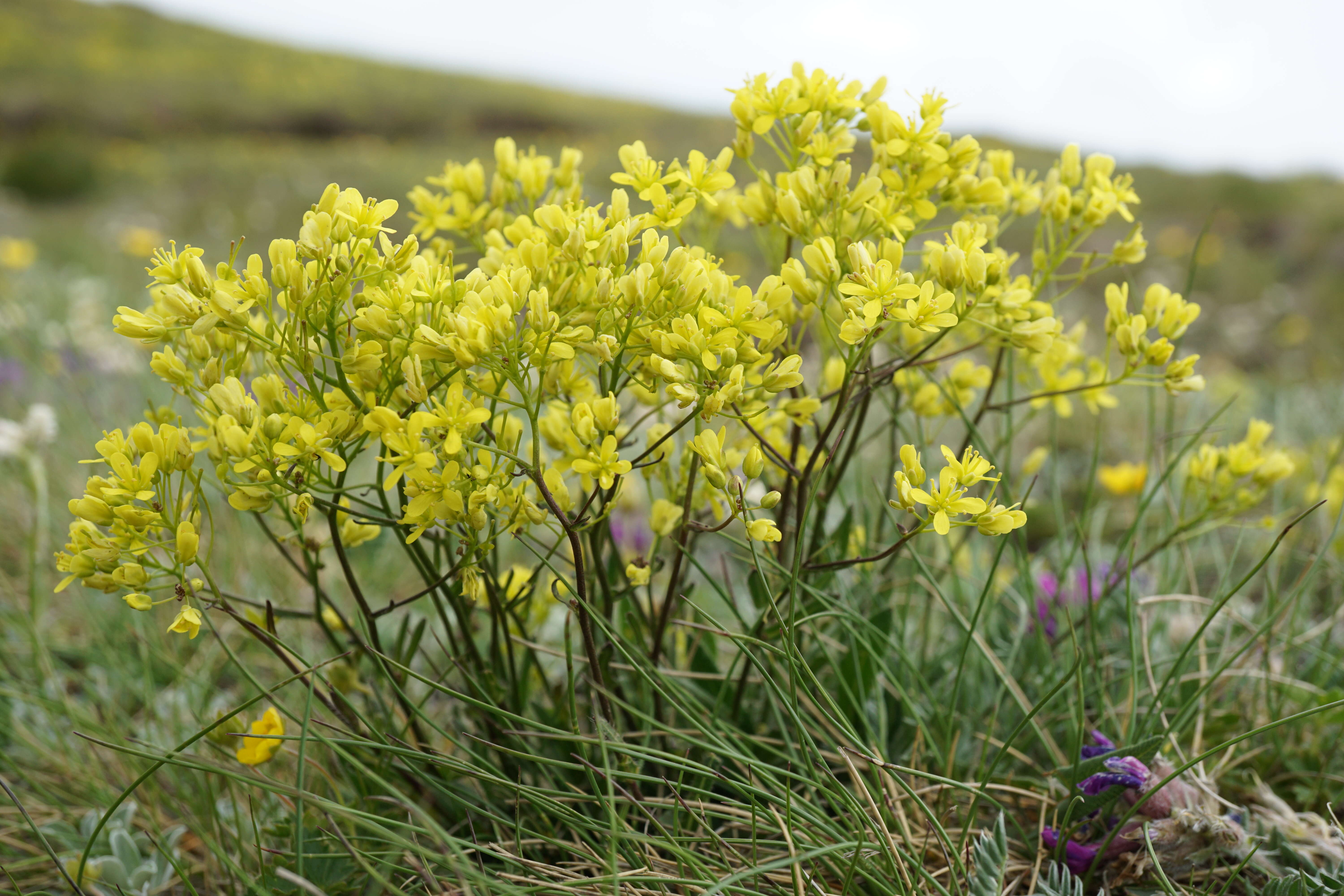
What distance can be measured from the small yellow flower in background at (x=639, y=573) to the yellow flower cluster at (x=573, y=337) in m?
0.01

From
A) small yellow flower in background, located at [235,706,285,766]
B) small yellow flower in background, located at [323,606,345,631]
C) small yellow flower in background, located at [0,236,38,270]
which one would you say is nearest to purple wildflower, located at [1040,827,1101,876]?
small yellow flower in background, located at [323,606,345,631]

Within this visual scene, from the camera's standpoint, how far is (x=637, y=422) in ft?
4.34

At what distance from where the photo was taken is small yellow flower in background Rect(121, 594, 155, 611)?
0.94 metres

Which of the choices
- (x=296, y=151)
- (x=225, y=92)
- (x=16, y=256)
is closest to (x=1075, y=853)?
(x=16, y=256)

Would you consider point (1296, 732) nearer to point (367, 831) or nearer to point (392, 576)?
point (367, 831)

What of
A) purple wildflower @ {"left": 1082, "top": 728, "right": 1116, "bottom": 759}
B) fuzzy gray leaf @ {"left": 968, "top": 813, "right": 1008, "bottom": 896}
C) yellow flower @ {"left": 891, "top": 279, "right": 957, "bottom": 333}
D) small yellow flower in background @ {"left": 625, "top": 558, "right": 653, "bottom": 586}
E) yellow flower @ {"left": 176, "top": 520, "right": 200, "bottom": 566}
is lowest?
fuzzy gray leaf @ {"left": 968, "top": 813, "right": 1008, "bottom": 896}

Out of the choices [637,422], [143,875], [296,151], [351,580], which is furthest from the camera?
[296,151]

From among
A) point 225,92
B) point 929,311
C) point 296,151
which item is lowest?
point 929,311

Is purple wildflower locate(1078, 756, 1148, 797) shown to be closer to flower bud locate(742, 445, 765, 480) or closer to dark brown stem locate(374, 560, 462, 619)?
flower bud locate(742, 445, 765, 480)

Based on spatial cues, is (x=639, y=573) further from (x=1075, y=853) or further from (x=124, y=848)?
(x=124, y=848)

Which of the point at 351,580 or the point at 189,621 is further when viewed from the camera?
the point at 351,580

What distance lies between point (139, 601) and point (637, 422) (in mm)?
728

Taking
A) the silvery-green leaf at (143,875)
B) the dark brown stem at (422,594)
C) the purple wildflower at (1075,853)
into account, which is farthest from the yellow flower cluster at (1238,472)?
the silvery-green leaf at (143,875)

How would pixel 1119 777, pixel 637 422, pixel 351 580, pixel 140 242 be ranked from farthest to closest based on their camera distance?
1. pixel 140 242
2. pixel 637 422
3. pixel 1119 777
4. pixel 351 580
